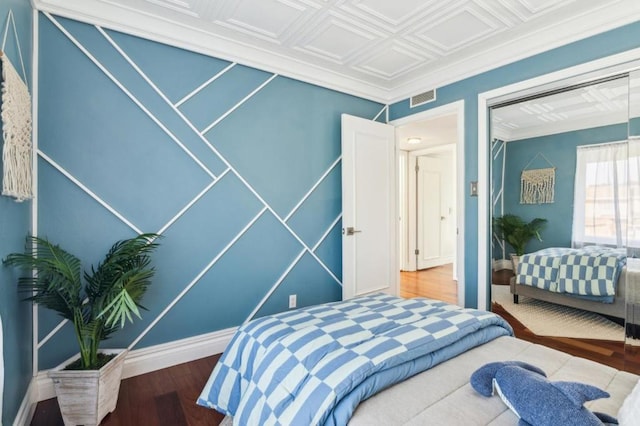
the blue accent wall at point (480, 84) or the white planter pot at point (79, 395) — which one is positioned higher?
the blue accent wall at point (480, 84)

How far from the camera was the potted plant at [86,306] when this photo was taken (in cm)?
168

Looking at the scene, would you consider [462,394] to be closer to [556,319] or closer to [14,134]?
[556,319]

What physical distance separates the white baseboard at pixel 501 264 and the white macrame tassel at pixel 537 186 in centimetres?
52

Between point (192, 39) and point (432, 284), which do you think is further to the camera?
point (432, 284)

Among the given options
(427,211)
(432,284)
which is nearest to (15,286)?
(432,284)

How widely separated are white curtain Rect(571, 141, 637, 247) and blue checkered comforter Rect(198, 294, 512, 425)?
1198 millimetres

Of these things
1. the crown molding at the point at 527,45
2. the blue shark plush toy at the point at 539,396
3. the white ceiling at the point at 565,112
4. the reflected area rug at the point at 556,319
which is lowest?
the reflected area rug at the point at 556,319

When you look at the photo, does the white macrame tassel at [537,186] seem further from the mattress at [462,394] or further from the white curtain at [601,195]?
the mattress at [462,394]

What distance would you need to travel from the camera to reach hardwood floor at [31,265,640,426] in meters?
1.80

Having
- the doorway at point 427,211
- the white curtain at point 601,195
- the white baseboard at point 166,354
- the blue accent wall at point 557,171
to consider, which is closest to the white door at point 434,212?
the doorway at point 427,211

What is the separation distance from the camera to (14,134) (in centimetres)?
146

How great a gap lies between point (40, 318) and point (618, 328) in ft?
12.1

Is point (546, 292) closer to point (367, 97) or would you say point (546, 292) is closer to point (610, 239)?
point (610, 239)

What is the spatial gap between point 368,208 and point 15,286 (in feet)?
8.90
